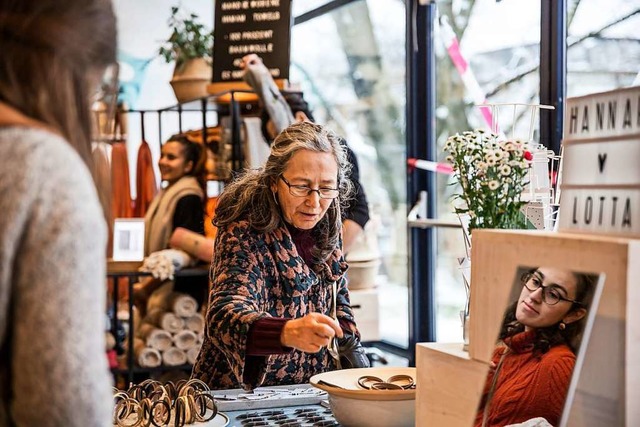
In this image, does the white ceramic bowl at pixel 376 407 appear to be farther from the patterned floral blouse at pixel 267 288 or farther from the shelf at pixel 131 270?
the shelf at pixel 131 270

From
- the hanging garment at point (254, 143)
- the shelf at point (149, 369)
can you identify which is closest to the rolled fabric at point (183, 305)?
the shelf at point (149, 369)

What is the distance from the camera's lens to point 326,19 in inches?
253

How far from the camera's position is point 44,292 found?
1.12 meters

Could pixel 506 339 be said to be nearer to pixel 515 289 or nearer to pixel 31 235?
pixel 515 289

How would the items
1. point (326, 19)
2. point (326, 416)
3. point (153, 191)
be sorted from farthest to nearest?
point (326, 19)
point (153, 191)
point (326, 416)

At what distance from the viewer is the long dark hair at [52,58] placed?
3.95 ft

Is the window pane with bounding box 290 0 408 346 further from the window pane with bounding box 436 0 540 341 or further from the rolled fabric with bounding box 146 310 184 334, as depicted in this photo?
the rolled fabric with bounding box 146 310 184 334

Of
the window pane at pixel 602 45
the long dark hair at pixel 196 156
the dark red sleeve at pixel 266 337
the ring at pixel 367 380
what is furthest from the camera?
the long dark hair at pixel 196 156

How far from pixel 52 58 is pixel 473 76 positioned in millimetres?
3810

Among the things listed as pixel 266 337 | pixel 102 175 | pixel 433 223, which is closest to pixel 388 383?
pixel 266 337

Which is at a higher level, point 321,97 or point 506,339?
point 321,97

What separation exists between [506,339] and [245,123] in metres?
2.99

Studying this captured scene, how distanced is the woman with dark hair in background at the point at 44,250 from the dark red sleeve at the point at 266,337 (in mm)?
1105

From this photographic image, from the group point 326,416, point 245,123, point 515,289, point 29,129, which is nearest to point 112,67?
point 29,129
